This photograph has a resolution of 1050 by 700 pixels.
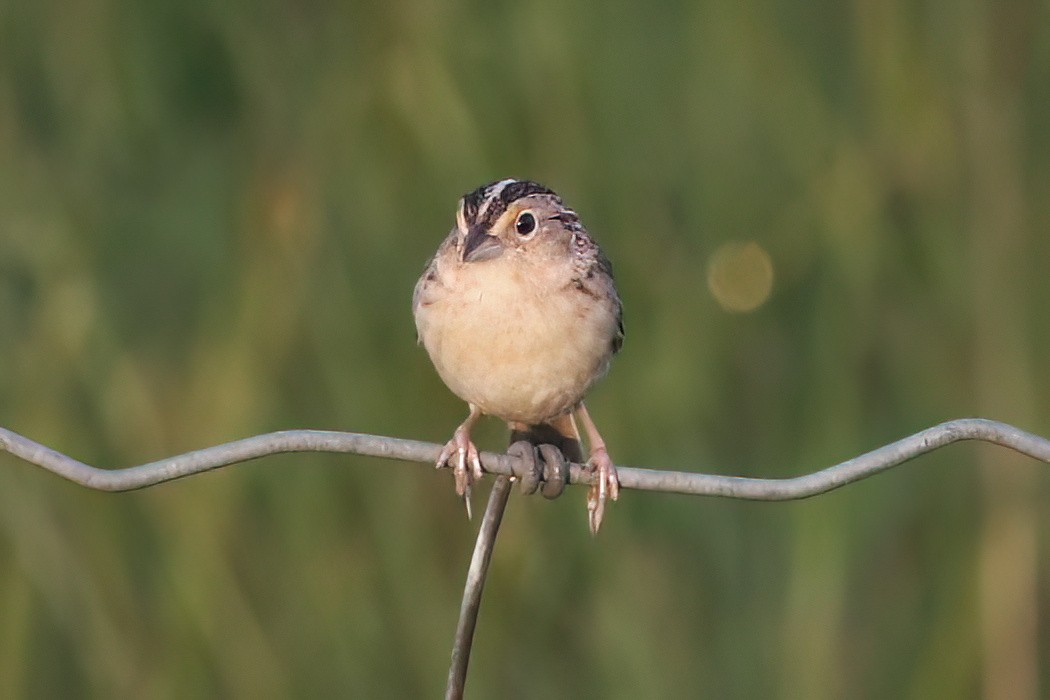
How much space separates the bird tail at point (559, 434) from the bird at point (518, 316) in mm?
69

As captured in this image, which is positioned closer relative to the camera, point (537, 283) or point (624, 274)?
point (537, 283)

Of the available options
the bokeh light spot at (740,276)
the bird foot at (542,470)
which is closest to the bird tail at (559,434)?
the bokeh light spot at (740,276)

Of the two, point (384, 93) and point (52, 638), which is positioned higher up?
point (384, 93)

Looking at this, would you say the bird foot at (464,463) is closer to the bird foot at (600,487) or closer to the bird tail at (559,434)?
the bird foot at (600,487)

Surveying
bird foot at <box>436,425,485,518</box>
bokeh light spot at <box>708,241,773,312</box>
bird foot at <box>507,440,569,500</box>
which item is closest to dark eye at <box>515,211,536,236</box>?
bird foot at <box>436,425,485,518</box>

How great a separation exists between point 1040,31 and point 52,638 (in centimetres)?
310

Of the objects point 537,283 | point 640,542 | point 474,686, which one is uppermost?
point 537,283

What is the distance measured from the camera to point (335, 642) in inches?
177

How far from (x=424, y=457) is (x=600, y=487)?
1.00m

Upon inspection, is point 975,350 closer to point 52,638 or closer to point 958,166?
point 958,166

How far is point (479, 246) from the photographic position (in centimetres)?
374

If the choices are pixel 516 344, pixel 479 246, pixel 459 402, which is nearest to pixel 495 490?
pixel 516 344

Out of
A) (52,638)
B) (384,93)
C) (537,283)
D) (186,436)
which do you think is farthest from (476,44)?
(52,638)

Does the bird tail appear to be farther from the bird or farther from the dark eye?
the dark eye
